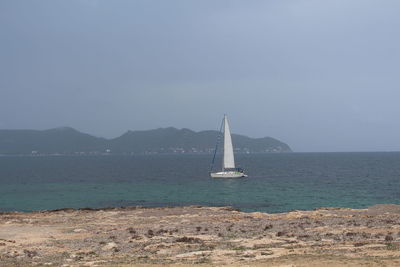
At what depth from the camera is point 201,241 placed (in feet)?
111

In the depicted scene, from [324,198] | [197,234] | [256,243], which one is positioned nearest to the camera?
[256,243]

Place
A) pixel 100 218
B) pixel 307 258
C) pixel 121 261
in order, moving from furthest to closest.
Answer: pixel 100 218
pixel 121 261
pixel 307 258

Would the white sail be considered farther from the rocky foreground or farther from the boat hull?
the rocky foreground

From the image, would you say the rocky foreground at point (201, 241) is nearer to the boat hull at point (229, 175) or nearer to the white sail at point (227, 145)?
the boat hull at point (229, 175)

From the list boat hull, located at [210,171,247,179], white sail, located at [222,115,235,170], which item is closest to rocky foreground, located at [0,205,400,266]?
boat hull, located at [210,171,247,179]

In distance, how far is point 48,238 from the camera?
3806 centimetres

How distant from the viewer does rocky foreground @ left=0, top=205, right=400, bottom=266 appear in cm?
2667

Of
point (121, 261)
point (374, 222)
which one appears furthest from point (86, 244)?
point (374, 222)

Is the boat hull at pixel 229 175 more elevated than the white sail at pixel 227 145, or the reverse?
the white sail at pixel 227 145

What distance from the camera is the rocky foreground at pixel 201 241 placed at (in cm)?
2667

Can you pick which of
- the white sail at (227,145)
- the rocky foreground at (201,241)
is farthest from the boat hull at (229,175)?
the rocky foreground at (201,241)

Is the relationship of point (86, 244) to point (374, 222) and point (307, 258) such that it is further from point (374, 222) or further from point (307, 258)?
point (374, 222)

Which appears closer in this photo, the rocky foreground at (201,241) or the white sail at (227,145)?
the rocky foreground at (201,241)

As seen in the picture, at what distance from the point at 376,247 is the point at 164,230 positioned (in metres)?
17.9
